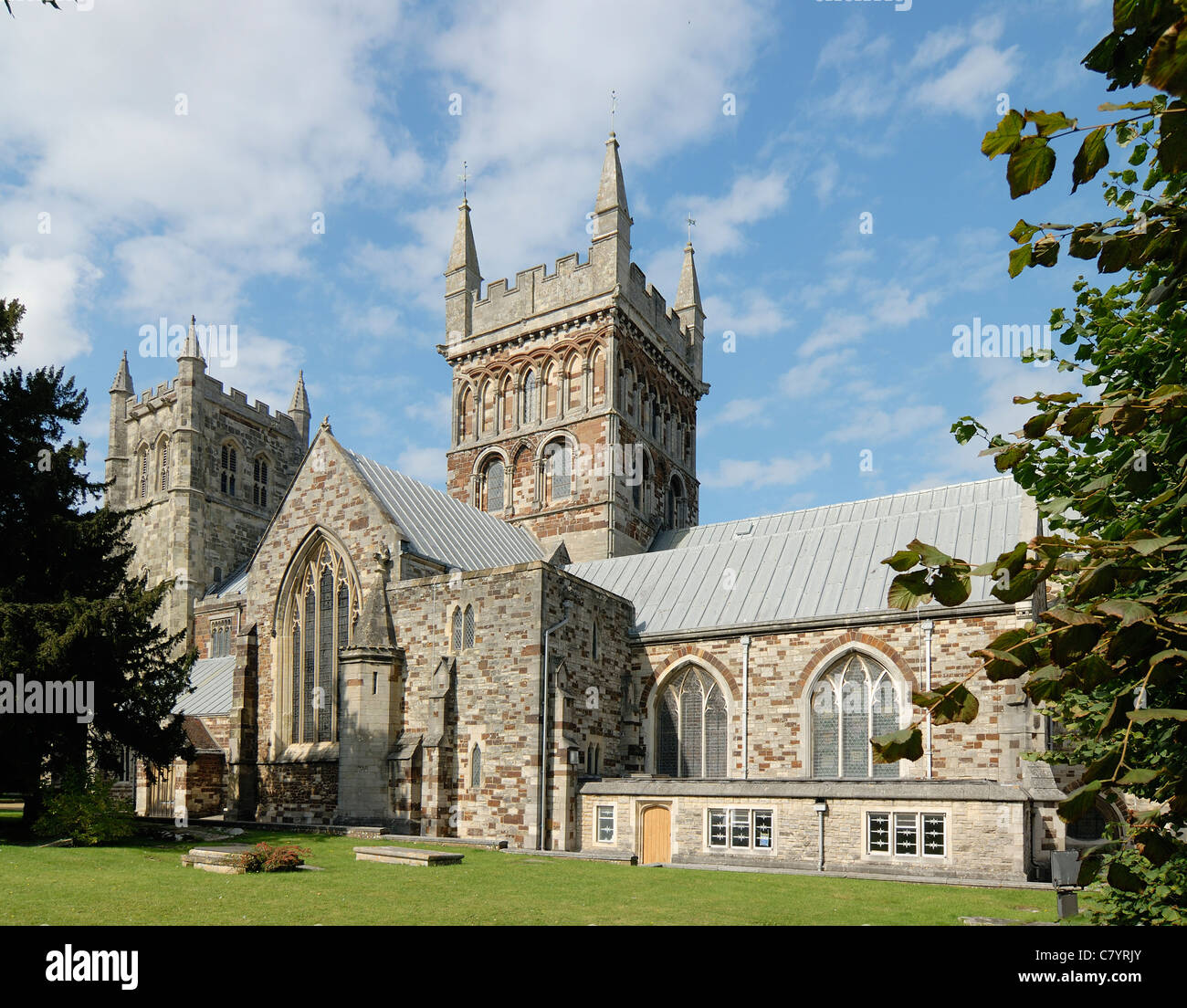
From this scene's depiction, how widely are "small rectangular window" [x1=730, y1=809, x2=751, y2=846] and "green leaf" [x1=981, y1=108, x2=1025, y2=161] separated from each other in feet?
72.5

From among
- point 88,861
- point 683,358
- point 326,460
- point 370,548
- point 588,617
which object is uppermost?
point 683,358

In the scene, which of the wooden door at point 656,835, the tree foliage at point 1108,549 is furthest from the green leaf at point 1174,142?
the wooden door at point 656,835

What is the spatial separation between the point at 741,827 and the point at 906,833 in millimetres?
3937

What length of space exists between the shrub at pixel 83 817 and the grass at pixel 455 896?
1152 millimetres

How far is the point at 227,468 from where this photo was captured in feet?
187

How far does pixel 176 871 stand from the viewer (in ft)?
59.1

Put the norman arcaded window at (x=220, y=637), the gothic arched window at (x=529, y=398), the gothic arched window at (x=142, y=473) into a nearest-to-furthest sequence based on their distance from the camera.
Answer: the gothic arched window at (x=529, y=398) → the norman arcaded window at (x=220, y=637) → the gothic arched window at (x=142, y=473)

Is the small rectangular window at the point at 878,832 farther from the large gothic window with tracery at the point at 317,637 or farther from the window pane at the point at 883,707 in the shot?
the large gothic window with tracery at the point at 317,637

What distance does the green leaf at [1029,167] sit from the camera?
3.18 metres

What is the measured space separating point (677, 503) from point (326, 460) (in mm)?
21087
